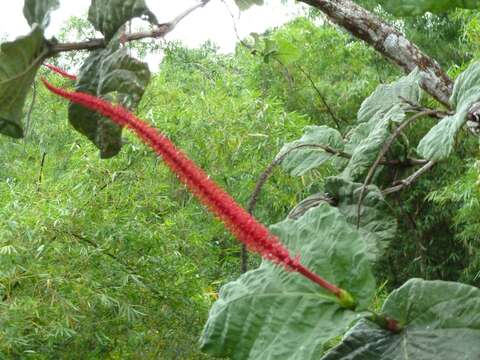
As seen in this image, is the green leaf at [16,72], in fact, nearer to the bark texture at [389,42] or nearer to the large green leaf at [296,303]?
the large green leaf at [296,303]

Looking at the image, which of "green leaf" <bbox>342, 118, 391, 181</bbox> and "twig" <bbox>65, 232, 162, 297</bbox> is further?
"twig" <bbox>65, 232, 162, 297</bbox>

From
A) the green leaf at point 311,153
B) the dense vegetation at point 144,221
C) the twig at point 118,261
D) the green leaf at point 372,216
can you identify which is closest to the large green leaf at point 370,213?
the green leaf at point 372,216

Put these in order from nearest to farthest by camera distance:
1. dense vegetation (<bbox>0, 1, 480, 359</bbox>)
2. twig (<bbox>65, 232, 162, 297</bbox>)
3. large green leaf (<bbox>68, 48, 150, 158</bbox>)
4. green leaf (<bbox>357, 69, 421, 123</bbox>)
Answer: large green leaf (<bbox>68, 48, 150, 158</bbox>) < green leaf (<bbox>357, 69, 421, 123</bbox>) < dense vegetation (<bbox>0, 1, 480, 359</bbox>) < twig (<bbox>65, 232, 162, 297</bbox>)

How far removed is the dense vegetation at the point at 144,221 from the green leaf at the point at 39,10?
128cm

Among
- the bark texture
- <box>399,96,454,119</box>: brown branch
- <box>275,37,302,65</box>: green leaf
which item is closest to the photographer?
<box>399,96,454,119</box>: brown branch

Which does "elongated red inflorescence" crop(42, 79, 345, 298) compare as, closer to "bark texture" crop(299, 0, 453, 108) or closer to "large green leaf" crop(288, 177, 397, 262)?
"large green leaf" crop(288, 177, 397, 262)

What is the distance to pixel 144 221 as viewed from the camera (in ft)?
8.18

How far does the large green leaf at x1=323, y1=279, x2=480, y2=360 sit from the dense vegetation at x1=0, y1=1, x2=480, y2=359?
126 cm

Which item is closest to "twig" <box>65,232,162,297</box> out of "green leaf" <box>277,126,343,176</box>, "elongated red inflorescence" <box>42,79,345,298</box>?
"green leaf" <box>277,126,343,176</box>

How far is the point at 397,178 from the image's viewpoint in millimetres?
799

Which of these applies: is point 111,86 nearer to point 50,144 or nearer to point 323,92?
point 50,144

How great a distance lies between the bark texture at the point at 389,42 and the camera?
86cm

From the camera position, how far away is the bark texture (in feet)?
2.83

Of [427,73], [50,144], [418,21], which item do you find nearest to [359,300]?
[427,73]
